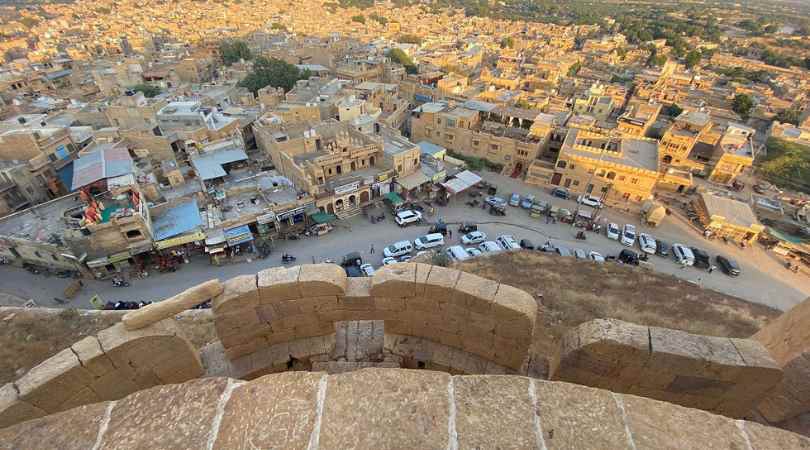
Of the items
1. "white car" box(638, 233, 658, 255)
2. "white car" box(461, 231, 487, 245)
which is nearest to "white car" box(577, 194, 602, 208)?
"white car" box(638, 233, 658, 255)

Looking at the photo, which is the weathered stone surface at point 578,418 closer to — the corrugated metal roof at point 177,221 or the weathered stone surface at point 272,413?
the weathered stone surface at point 272,413

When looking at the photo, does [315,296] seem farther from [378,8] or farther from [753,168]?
[378,8]

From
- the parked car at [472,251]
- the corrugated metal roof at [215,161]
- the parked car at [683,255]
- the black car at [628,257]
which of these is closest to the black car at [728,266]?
the parked car at [683,255]

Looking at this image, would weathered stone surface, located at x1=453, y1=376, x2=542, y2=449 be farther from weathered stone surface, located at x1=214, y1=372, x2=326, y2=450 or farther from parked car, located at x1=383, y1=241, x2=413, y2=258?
parked car, located at x1=383, y1=241, x2=413, y2=258

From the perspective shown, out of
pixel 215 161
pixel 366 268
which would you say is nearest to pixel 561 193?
pixel 366 268

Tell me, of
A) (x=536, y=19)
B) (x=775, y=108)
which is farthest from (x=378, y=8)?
(x=775, y=108)

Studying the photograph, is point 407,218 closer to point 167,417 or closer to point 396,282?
point 396,282
